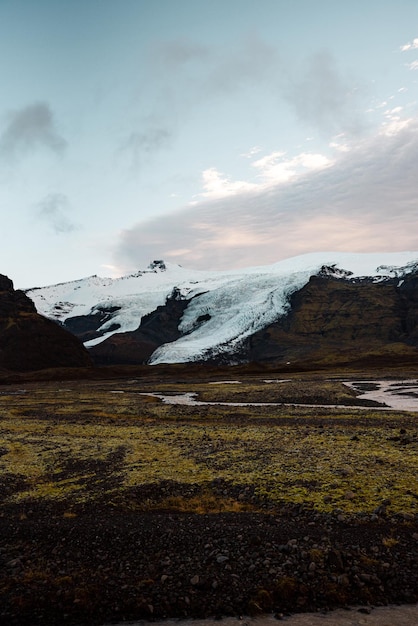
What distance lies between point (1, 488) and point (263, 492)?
10598 millimetres

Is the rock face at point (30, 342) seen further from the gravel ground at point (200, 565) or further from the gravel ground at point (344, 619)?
the gravel ground at point (344, 619)

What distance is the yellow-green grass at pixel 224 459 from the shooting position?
55.0ft

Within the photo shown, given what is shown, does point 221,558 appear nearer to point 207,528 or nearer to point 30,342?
point 207,528

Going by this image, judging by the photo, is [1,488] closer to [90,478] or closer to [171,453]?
[90,478]

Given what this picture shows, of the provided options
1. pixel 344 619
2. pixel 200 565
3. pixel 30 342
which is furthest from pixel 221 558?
pixel 30 342

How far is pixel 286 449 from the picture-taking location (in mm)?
24828

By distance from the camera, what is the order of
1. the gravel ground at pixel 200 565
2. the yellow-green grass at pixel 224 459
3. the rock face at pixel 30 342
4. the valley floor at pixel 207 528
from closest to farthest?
the gravel ground at pixel 200 565 < the valley floor at pixel 207 528 < the yellow-green grass at pixel 224 459 < the rock face at pixel 30 342

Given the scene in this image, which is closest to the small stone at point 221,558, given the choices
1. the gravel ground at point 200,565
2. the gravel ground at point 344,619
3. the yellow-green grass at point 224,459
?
the gravel ground at point 200,565

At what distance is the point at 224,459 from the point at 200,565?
11154mm

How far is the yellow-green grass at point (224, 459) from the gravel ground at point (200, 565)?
163 cm

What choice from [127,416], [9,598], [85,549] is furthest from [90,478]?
[127,416]

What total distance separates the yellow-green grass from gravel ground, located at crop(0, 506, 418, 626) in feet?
5.34

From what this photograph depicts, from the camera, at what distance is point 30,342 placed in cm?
17875

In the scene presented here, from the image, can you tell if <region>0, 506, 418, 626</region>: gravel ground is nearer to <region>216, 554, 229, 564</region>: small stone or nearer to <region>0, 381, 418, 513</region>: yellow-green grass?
<region>216, 554, 229, 564</region>: small stone
